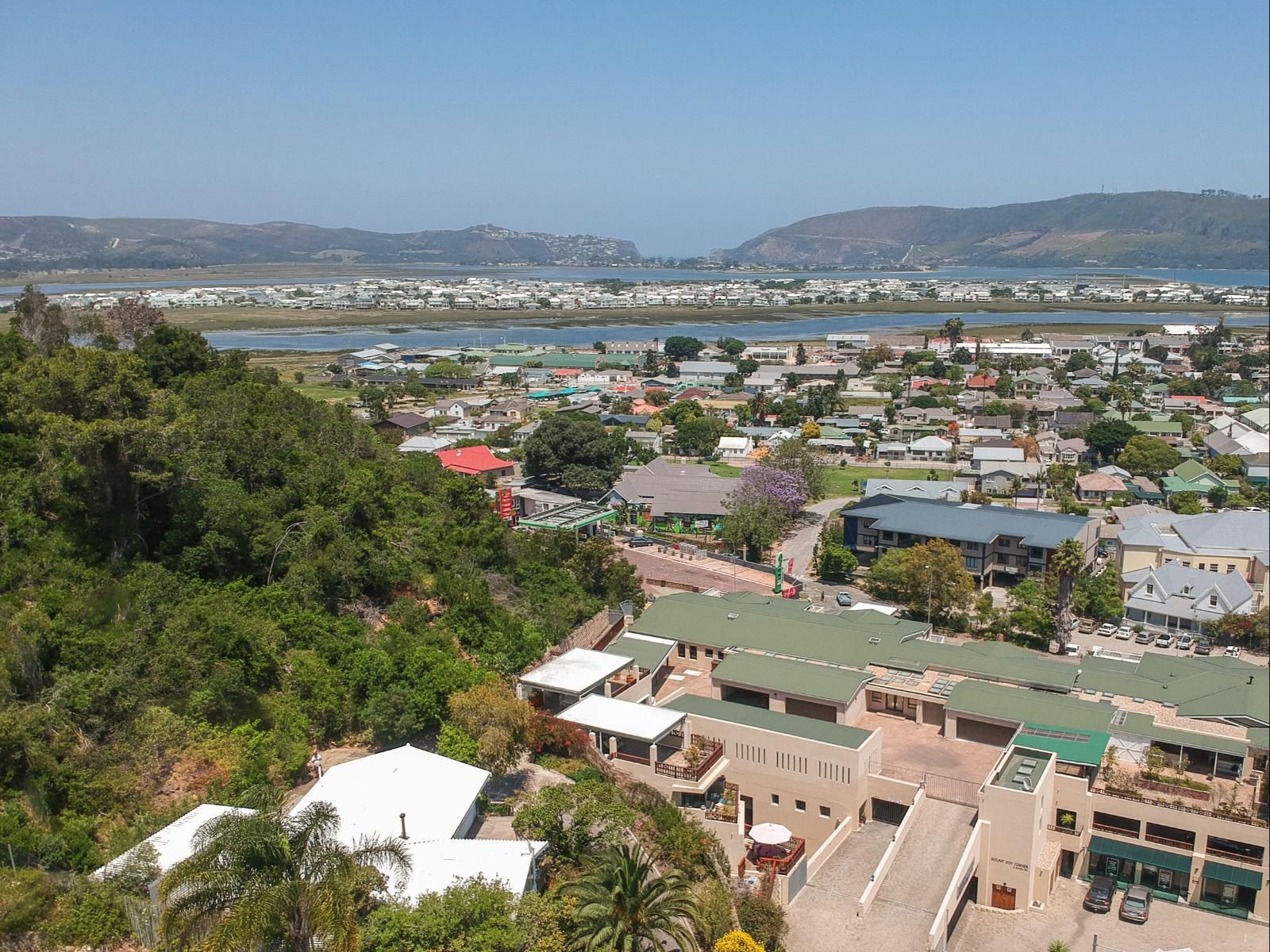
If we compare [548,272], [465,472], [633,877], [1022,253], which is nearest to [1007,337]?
[465,472]

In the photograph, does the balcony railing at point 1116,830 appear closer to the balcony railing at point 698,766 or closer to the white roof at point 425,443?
the balcony railing at point 698,766

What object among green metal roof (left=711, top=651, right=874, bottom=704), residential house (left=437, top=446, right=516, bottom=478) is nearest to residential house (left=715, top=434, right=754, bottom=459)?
residential house (left=437, top=446, right=516, bottom=478)

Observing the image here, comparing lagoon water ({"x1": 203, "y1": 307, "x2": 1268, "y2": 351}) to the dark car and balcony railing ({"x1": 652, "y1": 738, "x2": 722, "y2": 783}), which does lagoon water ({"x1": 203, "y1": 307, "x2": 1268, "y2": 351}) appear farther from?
the dark car

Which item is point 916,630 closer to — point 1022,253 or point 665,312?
point 665,312

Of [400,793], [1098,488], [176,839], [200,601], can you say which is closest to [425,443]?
[1098,488]

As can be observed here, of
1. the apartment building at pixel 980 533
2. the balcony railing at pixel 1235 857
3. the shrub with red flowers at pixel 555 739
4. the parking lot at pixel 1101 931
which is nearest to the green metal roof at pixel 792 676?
the shrub with red flowers at pixel 555 739

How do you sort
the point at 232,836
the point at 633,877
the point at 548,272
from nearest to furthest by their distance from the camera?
the point at 232,836 < the point at 633,877 < the point at 548,272
